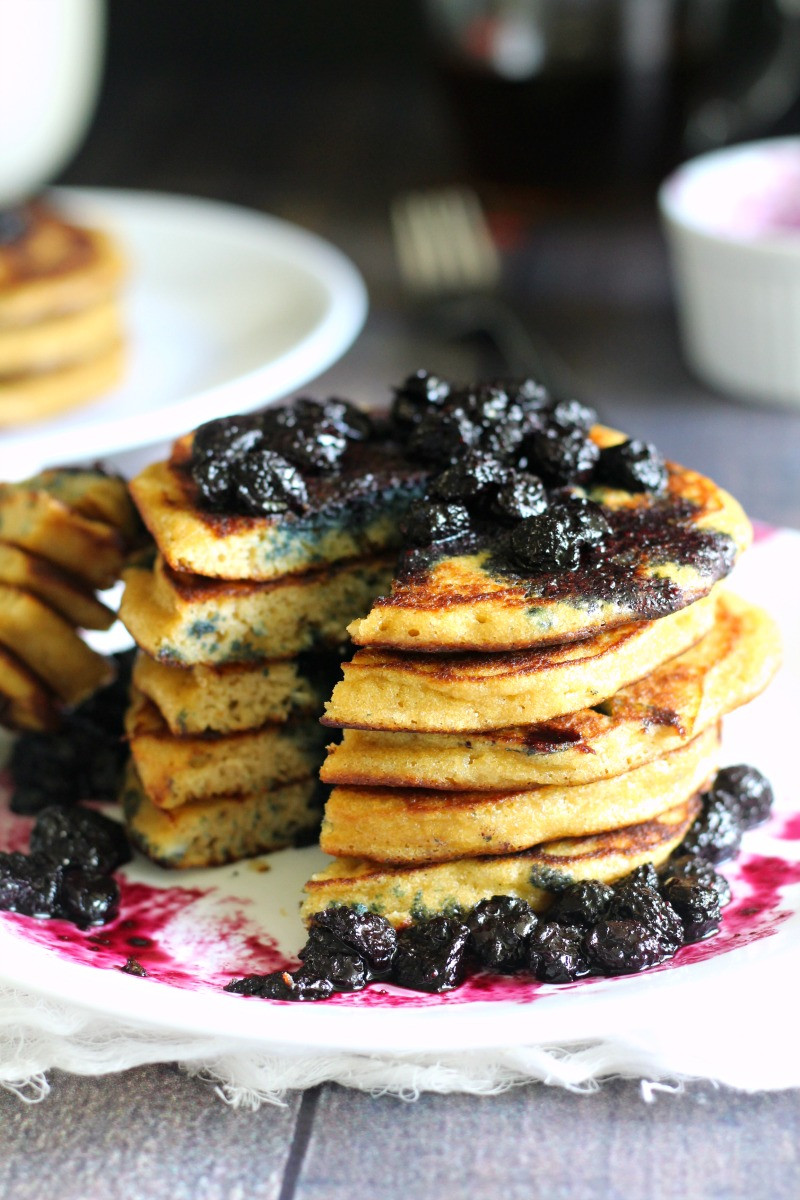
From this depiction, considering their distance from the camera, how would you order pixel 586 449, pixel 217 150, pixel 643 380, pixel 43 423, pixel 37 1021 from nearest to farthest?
pixel 37 1021
pixel 586 449
pixel 43 423
pixel 643 380
pixel 217 150

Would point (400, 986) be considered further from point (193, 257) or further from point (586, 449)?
point (193, 257)

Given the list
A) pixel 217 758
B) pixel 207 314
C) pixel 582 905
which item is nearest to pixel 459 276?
pixel 207 314

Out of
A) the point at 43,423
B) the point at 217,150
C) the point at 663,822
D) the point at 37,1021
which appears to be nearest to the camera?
the point at 37,1021

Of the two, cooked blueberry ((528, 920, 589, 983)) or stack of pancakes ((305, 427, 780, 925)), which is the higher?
stack of pancakes ((305, 427, 780, 925))

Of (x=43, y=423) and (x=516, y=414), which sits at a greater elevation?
(x=516, y=414)

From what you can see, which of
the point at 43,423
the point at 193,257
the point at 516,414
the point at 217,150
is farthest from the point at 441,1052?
the point at 217,150

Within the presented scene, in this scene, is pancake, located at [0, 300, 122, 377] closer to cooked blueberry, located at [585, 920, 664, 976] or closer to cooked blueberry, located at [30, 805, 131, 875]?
cooked blueberry, located at [30, 805, 131, 875]

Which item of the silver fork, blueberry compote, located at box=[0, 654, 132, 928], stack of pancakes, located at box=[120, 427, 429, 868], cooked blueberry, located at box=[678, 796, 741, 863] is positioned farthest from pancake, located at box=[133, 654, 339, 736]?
the silver fork

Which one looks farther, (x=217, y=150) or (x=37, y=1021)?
(x=217, y=150)
